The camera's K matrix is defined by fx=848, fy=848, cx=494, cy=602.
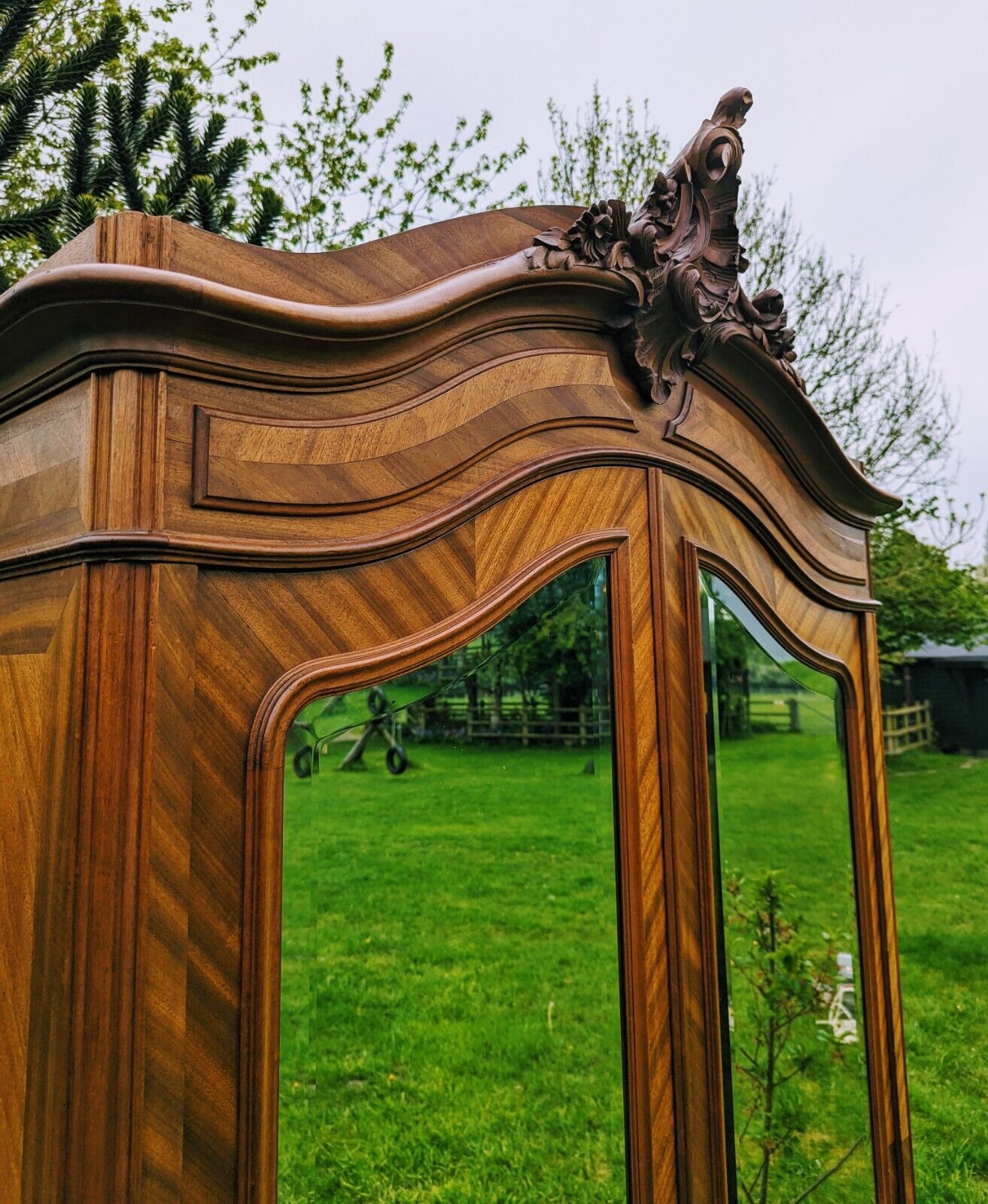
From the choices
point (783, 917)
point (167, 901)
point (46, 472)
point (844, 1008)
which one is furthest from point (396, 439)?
point (844, 1008)

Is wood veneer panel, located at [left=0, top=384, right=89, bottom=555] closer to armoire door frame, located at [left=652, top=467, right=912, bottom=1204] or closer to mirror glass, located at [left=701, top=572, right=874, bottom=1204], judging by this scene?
armoire door frame, located at [left=652, top=467, right=912, bottom=1204]

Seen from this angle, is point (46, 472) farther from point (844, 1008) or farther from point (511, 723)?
point (844, 1008)

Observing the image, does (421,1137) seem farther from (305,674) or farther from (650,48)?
(650,48)

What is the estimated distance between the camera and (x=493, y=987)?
131 inches

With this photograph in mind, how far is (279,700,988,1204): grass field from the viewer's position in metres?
1.58

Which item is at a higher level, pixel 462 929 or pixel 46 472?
pixel 46 472

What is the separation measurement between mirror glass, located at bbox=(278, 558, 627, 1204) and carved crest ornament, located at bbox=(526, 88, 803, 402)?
1.23ft

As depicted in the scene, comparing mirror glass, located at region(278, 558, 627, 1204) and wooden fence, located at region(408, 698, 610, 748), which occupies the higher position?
wooden fence, located at region(408, 698, 610, 748)

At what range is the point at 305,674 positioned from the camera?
2.84ft

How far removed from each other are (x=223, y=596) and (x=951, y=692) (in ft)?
33.5

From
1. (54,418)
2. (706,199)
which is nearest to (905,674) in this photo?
(706,199)

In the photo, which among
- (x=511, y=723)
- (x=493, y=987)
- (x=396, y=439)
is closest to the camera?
(x=396, y=439)

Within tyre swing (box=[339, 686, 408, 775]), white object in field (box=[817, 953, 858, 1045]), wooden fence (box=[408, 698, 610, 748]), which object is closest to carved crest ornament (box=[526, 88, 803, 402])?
wooden fence (box=[408, 698, 610, 748])

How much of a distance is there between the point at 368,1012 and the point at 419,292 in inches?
119
